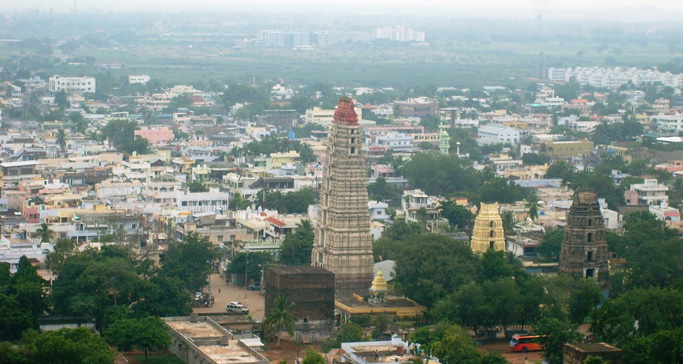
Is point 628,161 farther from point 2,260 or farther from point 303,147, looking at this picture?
point 2,260

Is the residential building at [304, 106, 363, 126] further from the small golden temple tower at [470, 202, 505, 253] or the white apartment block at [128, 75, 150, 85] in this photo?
the small golden temple tower at [470, 202, 505, 253]

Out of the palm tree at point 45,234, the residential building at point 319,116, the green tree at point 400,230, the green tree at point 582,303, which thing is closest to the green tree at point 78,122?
the residential building at point 319,116

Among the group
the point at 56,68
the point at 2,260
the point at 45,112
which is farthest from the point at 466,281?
the point at 56,68

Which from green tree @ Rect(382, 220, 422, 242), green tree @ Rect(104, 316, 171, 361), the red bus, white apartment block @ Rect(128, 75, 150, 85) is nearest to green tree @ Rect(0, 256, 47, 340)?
green tree @ Rect(104, 316, 171, 361)

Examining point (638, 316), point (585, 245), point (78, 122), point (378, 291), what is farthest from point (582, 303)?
point (78, 122)

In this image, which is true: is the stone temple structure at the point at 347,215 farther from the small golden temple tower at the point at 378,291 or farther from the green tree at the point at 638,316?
the green tree at the point at 638,316
